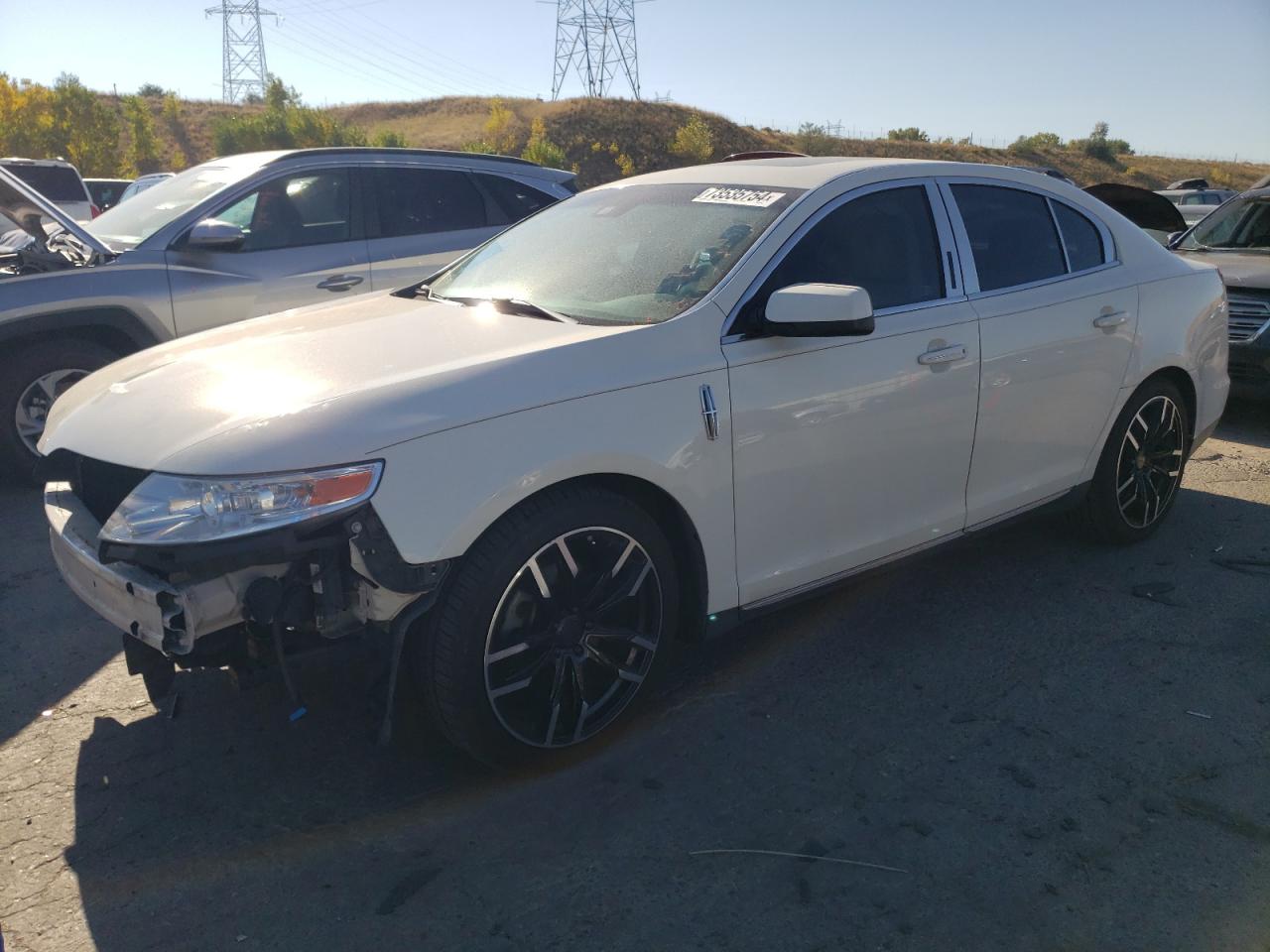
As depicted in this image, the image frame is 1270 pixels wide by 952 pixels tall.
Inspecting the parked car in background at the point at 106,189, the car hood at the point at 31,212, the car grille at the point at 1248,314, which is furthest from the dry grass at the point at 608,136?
the car hood at the point at 31,212

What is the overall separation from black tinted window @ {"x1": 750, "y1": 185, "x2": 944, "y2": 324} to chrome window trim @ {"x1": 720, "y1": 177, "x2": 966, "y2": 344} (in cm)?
2

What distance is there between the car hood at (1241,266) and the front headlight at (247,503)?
22.2 feet

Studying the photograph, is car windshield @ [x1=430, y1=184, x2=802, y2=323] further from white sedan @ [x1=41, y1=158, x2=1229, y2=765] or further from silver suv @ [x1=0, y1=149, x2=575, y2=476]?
silver suv @ [x1=0, y1=149, x2=575, y2=476]

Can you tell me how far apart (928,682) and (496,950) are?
6.49ft

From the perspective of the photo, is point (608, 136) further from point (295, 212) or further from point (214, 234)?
point (214, 234)

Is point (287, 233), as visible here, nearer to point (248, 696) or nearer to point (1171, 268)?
point (248, 696)

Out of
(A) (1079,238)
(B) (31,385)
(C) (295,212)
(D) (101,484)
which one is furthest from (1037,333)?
(B) (31,385)

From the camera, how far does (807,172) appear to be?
397cm

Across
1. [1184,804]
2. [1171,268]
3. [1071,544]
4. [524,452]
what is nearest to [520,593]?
[524,452]

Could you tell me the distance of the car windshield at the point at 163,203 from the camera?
21.1ft

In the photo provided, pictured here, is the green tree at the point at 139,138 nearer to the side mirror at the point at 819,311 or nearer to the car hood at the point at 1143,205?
the car hood at the point at 1143,205

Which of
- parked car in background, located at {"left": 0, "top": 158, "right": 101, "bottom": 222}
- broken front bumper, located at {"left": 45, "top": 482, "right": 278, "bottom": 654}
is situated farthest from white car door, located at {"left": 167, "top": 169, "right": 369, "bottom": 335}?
parked car in background, located at {"left": 0, "top": 158, "right": 101, "bottom": 222}

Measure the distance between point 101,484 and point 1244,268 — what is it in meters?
8.14

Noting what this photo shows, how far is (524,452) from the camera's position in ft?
9.37
